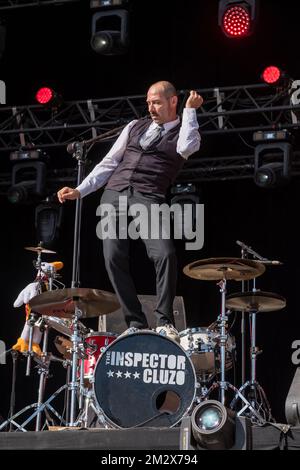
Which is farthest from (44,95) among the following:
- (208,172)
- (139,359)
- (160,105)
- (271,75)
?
(139,359)

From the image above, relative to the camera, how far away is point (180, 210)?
28.8ft

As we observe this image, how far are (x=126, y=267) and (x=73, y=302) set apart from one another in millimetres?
842

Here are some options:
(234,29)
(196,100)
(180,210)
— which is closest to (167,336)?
(196,100)

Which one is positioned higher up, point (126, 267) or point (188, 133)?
point (188, 133)

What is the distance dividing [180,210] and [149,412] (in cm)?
473

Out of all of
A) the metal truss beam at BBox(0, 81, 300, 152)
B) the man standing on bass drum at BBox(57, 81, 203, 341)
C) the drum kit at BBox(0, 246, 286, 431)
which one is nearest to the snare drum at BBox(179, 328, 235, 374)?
the drum kit at BBox(0, 246, 286, 431)

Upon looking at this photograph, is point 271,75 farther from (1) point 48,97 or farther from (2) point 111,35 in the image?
(1) point 48,97

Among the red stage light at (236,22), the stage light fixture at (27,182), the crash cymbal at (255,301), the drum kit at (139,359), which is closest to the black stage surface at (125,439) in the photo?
the drum kit at (139,359)

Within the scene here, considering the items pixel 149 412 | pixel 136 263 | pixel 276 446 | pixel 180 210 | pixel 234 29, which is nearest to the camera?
pixel 276 446

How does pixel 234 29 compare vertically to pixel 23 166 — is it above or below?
above

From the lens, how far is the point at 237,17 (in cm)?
732

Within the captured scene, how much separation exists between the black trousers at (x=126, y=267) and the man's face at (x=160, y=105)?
1.43 ft

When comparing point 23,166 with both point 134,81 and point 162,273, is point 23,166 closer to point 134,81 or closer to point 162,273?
point 134,81
